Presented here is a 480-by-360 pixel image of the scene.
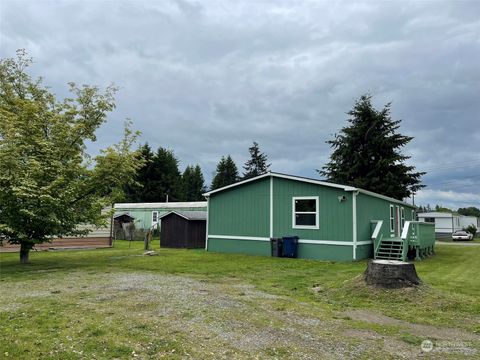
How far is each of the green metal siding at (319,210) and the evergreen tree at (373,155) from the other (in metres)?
18.3

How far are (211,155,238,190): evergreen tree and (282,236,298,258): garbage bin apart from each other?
4311 centimetres

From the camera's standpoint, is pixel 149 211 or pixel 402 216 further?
pixel 149 211

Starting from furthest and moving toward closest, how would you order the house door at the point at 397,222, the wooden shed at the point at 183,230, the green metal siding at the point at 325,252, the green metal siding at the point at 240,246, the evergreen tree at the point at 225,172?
the evergreen tree at the point at 225,172
the wooden shed at the point at 183,230
the house door at the point at 397,222
the green metal siding at the point at 240,246
the green metal siding at the point at 325,252

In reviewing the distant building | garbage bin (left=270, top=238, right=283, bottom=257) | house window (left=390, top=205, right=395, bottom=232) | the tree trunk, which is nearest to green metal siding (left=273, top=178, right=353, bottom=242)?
garbage bin (left=270, top=238, right=283, bottom=257)

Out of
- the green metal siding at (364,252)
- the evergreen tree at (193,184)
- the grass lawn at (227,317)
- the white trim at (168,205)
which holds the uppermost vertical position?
the evergreen tree at (193,184)

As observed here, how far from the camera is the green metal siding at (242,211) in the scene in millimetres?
16797

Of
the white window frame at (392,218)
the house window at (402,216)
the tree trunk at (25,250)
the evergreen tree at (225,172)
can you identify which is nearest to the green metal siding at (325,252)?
the white window frame at (392,218)

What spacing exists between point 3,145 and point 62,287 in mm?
5877

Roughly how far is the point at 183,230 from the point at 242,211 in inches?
194

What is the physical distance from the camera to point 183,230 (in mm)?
21000

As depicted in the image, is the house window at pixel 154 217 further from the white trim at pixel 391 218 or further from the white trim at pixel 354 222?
the white trim at pixel 354 222

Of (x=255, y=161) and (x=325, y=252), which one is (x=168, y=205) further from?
(x=255, y=161)

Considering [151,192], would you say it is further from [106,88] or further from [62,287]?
[62,287]

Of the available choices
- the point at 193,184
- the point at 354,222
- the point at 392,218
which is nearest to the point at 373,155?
the point at 392,218
